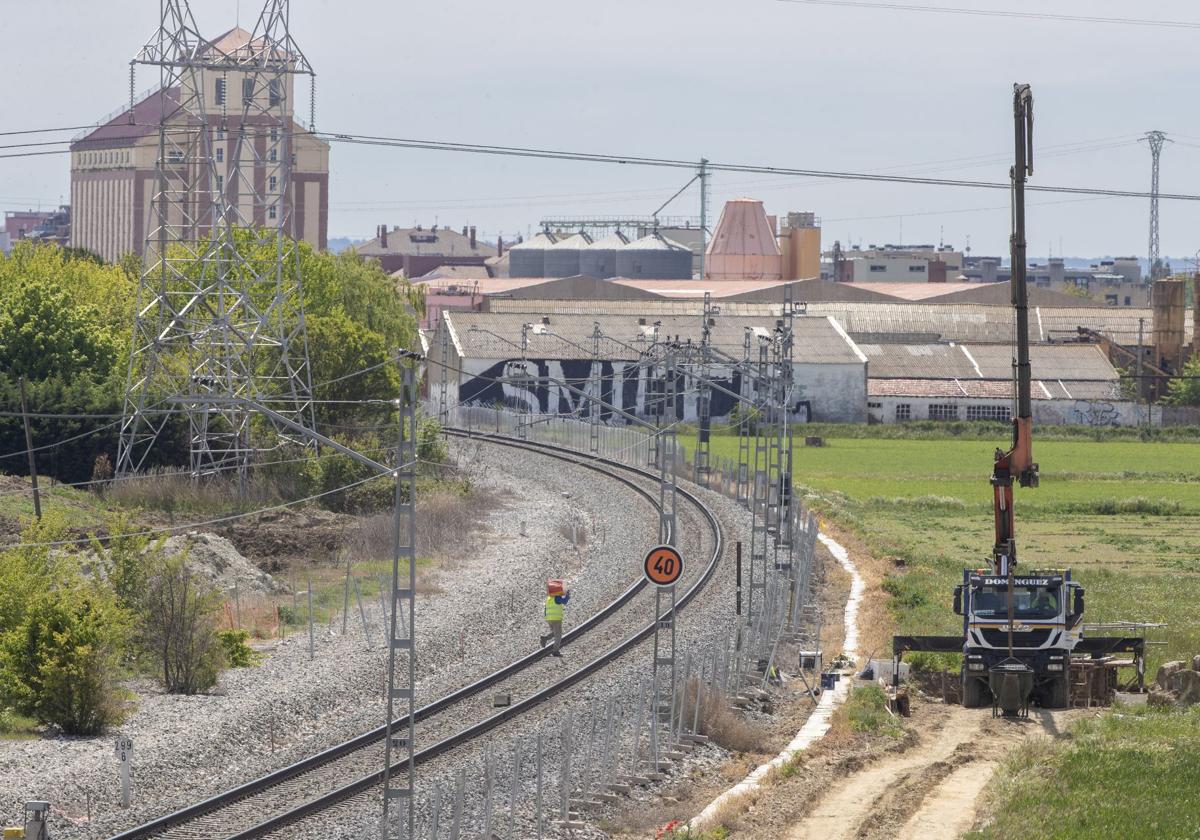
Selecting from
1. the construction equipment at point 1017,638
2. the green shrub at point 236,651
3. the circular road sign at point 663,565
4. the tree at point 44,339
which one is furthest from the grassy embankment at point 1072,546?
the tree at point 44,339

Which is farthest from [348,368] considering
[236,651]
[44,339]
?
[236,651]

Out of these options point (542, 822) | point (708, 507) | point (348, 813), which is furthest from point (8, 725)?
point (708, 507)

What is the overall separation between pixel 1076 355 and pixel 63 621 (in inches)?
3812

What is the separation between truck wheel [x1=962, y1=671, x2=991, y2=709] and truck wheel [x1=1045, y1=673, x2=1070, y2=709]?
3.57ft

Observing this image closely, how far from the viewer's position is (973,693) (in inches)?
1225

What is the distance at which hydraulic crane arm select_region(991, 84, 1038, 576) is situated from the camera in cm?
3481

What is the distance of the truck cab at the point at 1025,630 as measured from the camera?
30719 mm

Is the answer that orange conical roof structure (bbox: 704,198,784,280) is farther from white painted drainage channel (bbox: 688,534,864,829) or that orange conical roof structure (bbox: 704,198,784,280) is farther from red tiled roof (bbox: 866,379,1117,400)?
white painted drainage channel (bbox: 688,534,864,829)

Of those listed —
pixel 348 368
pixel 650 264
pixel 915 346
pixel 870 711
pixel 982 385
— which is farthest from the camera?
pixel 650 264

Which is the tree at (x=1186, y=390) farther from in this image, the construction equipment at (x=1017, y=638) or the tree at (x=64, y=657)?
the tree at (x=64, y=657)

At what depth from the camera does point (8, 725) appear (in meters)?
27.7

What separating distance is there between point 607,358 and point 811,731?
249 feet

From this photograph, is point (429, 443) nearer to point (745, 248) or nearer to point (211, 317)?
point (211, 317)

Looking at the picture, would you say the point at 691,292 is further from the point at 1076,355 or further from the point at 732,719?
the point at 732,719
